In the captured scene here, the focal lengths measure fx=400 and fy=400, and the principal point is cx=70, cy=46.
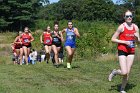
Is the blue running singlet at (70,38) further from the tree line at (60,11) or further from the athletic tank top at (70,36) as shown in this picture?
the tree line at (60,11)

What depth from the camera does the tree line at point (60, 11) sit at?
7150 cm

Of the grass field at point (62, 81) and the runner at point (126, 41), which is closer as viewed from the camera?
the runner at point (126, 41)

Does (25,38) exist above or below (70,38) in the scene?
below

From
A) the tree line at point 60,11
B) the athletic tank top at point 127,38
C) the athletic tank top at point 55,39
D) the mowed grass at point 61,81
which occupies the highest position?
the tree line at point 60,11

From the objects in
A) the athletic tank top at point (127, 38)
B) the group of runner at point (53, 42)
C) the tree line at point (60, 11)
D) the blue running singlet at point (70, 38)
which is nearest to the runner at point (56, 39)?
the group of runner at point (53, 42)

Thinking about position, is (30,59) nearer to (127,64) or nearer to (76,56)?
(76,56)

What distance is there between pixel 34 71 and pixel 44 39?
4.49m

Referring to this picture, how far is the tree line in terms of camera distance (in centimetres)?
7150

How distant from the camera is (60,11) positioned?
13012 centimetres

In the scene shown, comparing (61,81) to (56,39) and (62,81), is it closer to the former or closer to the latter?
(62,81)

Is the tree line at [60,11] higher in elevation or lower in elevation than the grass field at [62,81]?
higher

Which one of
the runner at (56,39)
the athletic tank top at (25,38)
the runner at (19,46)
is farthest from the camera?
the runner at (19,46)

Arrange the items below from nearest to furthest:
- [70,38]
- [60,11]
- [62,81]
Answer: [62,81], [70,38], [60,11]

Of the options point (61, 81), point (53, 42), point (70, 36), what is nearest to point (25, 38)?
point (53, 42)
